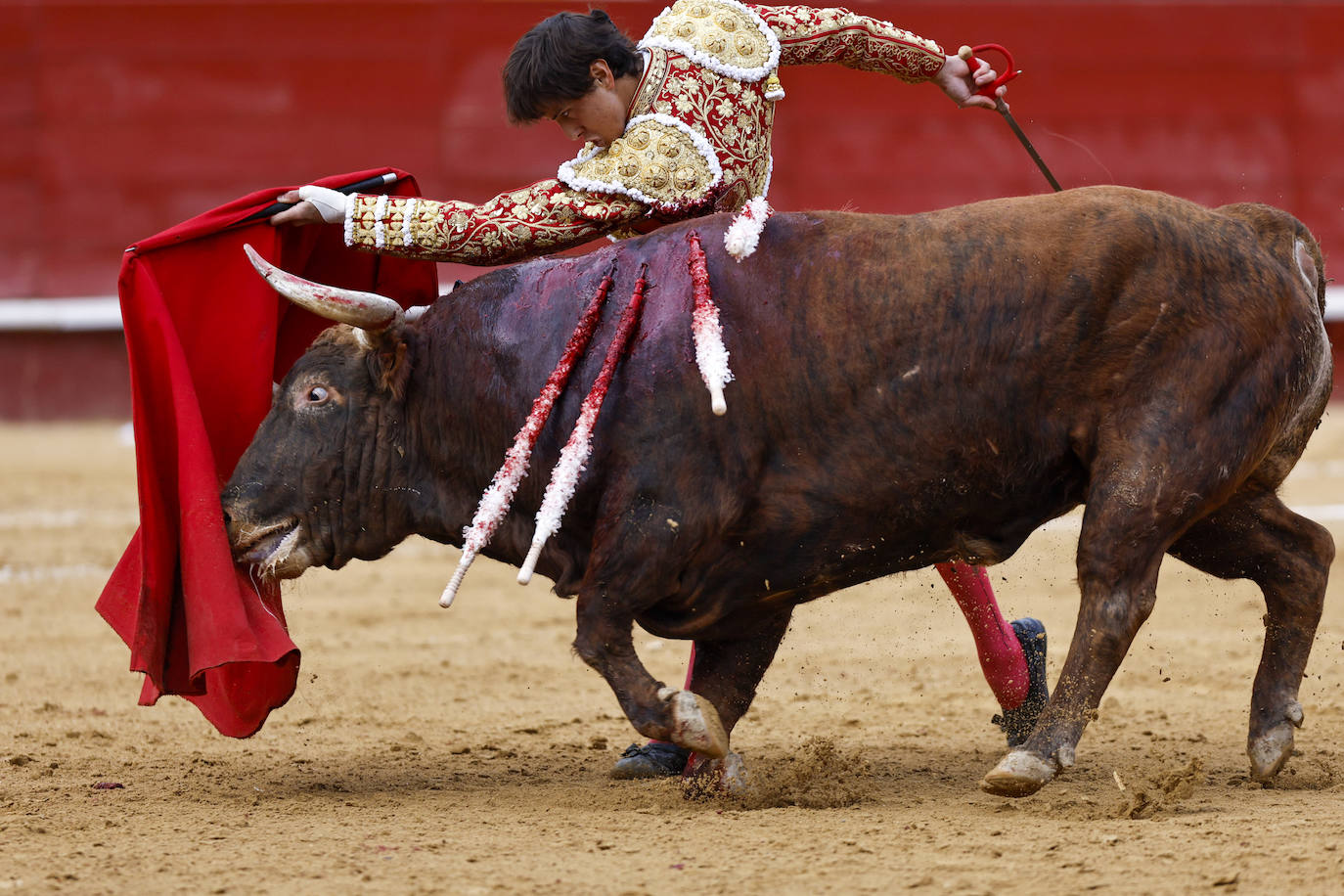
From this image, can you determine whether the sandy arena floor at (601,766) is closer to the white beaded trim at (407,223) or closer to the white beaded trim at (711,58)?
the white beaded trim at (407,223)

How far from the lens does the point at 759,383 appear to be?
3049 millimetres

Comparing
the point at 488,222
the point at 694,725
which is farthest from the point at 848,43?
the point at 694,725

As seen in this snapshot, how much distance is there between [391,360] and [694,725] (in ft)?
3.09

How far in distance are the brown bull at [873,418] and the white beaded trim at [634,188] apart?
0.29ft

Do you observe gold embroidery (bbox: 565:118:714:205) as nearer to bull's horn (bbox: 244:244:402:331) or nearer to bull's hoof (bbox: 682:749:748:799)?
bull's horn (bbox: 244:244:402:331)

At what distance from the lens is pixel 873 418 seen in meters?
3.04

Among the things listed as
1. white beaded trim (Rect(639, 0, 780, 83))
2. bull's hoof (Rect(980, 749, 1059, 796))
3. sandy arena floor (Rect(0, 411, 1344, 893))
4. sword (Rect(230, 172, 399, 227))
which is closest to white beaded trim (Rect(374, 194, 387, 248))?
sword (Rect(230, 172, 399, 227))

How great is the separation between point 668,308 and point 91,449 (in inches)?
270

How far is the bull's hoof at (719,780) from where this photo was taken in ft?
10.2

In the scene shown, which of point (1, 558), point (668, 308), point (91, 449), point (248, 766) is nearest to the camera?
point (668, 308)

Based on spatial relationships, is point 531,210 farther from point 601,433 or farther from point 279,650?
point 279,650

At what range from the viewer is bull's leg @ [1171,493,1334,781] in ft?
10.9

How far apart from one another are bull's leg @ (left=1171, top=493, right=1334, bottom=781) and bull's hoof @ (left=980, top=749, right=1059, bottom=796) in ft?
2.06

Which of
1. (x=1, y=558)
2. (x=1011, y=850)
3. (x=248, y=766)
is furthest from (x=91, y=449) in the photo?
(x=1011, y=850)
